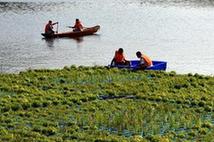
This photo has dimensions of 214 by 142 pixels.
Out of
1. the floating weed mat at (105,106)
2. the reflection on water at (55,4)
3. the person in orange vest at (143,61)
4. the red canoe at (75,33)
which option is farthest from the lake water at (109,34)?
the floating weed mat at (105,106)

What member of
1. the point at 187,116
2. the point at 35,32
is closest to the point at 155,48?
the point at 35,32

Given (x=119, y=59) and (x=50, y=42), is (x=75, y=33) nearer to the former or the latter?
(x=50, y=42)

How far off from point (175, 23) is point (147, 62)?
114 feet

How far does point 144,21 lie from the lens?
6712 cm

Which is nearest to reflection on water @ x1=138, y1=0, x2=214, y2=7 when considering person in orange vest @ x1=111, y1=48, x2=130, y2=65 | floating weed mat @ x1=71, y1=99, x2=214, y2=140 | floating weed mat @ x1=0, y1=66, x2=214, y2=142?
person in orange vest @ x1=111, y1=48, x2=130, y2=65

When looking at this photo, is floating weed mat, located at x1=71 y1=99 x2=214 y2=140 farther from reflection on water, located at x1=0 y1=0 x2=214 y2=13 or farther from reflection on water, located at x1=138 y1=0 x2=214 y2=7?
reflection on water, located at x1=138 y1=0 x2=214 y2=7

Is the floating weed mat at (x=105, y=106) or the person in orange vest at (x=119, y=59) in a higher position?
the person in orange vest at (x=119, y=59)

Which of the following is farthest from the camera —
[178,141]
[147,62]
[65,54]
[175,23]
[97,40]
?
[175,23]

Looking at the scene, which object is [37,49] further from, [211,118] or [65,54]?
[211,118]

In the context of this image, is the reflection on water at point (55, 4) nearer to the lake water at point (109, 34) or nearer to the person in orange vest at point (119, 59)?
the lake water at point (109, 34)

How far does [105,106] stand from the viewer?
75.4 feet

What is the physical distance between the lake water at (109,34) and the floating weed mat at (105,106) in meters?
8.57

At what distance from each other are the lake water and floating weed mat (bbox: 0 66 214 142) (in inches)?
337

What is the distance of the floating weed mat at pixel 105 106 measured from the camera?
19.5m
